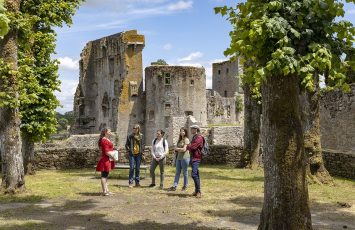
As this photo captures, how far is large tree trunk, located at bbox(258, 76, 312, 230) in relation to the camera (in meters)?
7.40

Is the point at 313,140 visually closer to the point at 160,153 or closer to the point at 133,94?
the point at 160,153

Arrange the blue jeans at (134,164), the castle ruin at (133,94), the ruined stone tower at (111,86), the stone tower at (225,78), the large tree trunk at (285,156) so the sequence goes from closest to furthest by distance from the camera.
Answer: the large tree trunk at (285,156) < the blue jeans at (134,164) < the castle ruin at (133,94) < the ruined stone tower at (111,86) < the stone tower at (225,78)

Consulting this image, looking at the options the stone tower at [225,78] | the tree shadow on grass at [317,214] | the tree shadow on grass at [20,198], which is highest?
the stone tower at [225,78]

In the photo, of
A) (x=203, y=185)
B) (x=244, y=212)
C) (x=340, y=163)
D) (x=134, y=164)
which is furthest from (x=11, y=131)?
(x=340, y=163)

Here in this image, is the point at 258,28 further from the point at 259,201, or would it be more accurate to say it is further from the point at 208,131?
the point at 208,131

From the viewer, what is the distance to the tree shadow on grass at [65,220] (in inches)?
356

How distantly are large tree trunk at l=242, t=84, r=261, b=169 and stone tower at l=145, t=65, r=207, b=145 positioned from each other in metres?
28.8

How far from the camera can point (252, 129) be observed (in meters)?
21.2

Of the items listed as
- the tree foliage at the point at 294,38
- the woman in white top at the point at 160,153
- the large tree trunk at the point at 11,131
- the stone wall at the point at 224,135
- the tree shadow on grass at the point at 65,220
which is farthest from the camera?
the stone wall at the point at 224,135

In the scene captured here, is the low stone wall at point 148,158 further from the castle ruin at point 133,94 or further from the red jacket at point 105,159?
the castle ruin at point 133,94

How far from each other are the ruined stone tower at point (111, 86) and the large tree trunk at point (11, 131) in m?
38.5

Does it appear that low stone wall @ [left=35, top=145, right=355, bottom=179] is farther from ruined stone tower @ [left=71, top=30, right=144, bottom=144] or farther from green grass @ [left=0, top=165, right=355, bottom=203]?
ruined stone tower @ [left=71, top=30, right=144, bottom=144]

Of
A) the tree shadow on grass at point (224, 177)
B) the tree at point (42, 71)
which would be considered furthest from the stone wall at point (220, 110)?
the tree at point (42, 71)

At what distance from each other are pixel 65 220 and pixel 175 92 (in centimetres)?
4107
